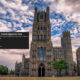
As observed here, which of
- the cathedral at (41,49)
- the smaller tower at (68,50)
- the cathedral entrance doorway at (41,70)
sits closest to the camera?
the cathedral at (41,49)

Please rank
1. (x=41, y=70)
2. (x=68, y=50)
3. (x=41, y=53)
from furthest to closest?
1. (x=68, y=50)
2. (x=41, y=53)
3. (x=41, y=70)

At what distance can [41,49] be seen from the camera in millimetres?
64750

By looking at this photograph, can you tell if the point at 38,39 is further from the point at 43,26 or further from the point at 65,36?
the point at 65,36

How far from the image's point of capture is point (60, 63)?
205 feet

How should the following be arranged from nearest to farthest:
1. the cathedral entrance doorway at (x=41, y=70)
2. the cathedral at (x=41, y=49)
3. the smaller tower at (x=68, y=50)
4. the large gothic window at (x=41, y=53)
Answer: the cathedral at (x=41, y=49)
the cathedral entrance doorway at (x=41, y=70)
the large gothic window at (x=41, y=53)
the smaller tower at (x=68, y=50)

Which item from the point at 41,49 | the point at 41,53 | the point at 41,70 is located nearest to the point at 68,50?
the point at 41,49

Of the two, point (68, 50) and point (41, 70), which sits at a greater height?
point (68, 50)

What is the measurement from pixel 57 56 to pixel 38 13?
1420 inches

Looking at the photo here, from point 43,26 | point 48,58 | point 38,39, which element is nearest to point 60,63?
point 48,58

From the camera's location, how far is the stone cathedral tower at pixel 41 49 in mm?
61812

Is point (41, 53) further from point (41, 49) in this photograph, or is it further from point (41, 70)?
point (41, 70)

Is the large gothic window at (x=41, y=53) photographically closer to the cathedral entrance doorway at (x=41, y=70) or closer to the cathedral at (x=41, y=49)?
the cathedral at (x=41, y=49)

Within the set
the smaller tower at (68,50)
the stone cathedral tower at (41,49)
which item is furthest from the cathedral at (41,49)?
the smaller tower at (68,50)

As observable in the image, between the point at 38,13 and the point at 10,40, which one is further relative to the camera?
the point at 38,13
